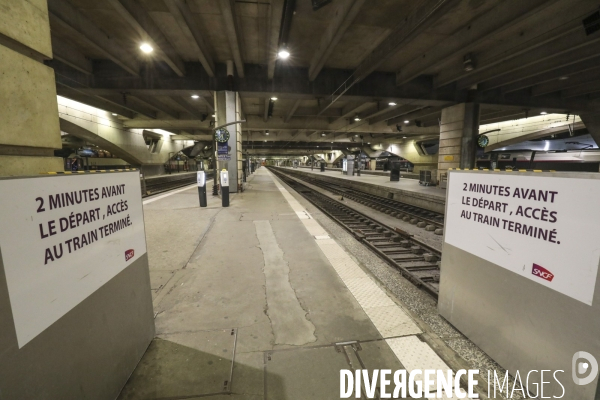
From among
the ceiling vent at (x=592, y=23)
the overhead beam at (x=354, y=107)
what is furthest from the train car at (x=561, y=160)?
the ceiling vent at (x=592, y=23)

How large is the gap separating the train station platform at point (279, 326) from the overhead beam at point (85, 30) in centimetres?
760

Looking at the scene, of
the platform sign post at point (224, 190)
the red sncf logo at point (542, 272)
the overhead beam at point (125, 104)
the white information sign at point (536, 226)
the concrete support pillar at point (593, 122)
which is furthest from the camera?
the concrete support pillar at point (593, 122)

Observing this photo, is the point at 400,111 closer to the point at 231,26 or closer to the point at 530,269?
the point at 231,26

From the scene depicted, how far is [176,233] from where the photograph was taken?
5809mm

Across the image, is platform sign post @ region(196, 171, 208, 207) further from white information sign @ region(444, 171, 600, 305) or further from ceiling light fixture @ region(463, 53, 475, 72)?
ceiling light fixture @ region(463, 53, 475, 72)

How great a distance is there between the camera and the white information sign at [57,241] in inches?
46.1

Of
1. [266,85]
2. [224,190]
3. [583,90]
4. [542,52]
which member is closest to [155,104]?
[266,85]

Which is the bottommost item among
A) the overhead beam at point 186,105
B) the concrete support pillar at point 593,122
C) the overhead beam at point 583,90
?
the concrete support pillar at point 593,122

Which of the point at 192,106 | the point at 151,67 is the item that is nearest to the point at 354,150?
the point at 192,106

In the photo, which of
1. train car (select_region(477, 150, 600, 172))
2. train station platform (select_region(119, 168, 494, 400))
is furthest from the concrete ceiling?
train station platform (select_region(119, 168, 494, 400))

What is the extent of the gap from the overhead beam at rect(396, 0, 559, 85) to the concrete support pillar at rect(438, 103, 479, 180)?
4376mm

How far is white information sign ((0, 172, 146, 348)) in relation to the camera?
117 cm

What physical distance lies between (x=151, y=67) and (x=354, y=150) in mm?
40197

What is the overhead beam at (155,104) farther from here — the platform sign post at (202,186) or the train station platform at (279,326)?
the train station platform at (279,326)
